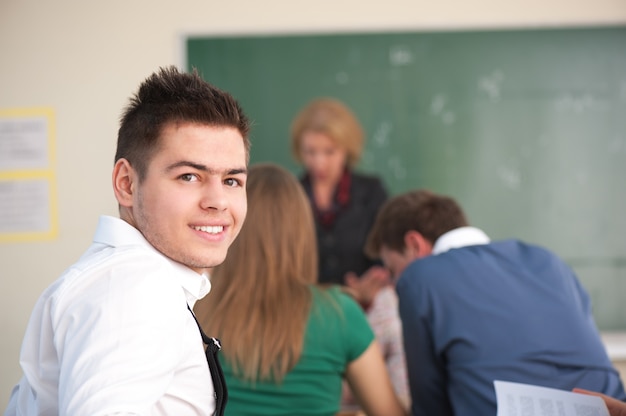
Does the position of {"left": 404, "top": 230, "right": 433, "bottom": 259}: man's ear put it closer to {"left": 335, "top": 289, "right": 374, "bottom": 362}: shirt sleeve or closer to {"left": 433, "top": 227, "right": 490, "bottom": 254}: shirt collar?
{"left": 433, "top": 227, "right": 490, "bottom": 254}: shirt collar

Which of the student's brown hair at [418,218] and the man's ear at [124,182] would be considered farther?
the student's brown hair at [418,218]

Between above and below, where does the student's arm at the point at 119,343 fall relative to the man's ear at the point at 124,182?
below

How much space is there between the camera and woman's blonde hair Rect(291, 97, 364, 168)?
378 cm

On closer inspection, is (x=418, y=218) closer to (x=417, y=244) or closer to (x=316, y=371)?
(x=417, y=244)

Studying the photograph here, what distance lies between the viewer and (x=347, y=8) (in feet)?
12.5

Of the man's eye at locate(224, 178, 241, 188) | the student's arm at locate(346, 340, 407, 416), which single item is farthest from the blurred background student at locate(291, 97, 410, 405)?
the man's eye at locate(224, 178, 241, 188)

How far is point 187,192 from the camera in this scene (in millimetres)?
1037

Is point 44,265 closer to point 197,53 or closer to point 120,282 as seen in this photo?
point 197,53

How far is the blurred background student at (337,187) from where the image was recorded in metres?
3.71

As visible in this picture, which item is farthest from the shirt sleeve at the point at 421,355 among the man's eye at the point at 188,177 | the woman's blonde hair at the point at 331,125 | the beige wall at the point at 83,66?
the beige wall at the point at 83,66

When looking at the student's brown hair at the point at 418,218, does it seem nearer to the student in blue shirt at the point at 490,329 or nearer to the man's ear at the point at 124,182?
the student in blue shirt at the point at 490,329

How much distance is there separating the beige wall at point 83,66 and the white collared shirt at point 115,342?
115 inches

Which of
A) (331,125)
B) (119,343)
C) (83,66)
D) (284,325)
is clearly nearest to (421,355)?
(284,325)

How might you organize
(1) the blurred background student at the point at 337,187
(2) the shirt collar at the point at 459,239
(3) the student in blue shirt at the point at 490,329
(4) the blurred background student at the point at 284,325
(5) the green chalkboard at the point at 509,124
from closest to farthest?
(3) the student in blue shirt at the point at 490,329 < (4) the blurred background student at the point at 284,325 < (2) the shirt collar at the point at 459,239 < (1) the blurred background student at the point at 337,187 < (5) the green chalkboard at the point at 509,124
